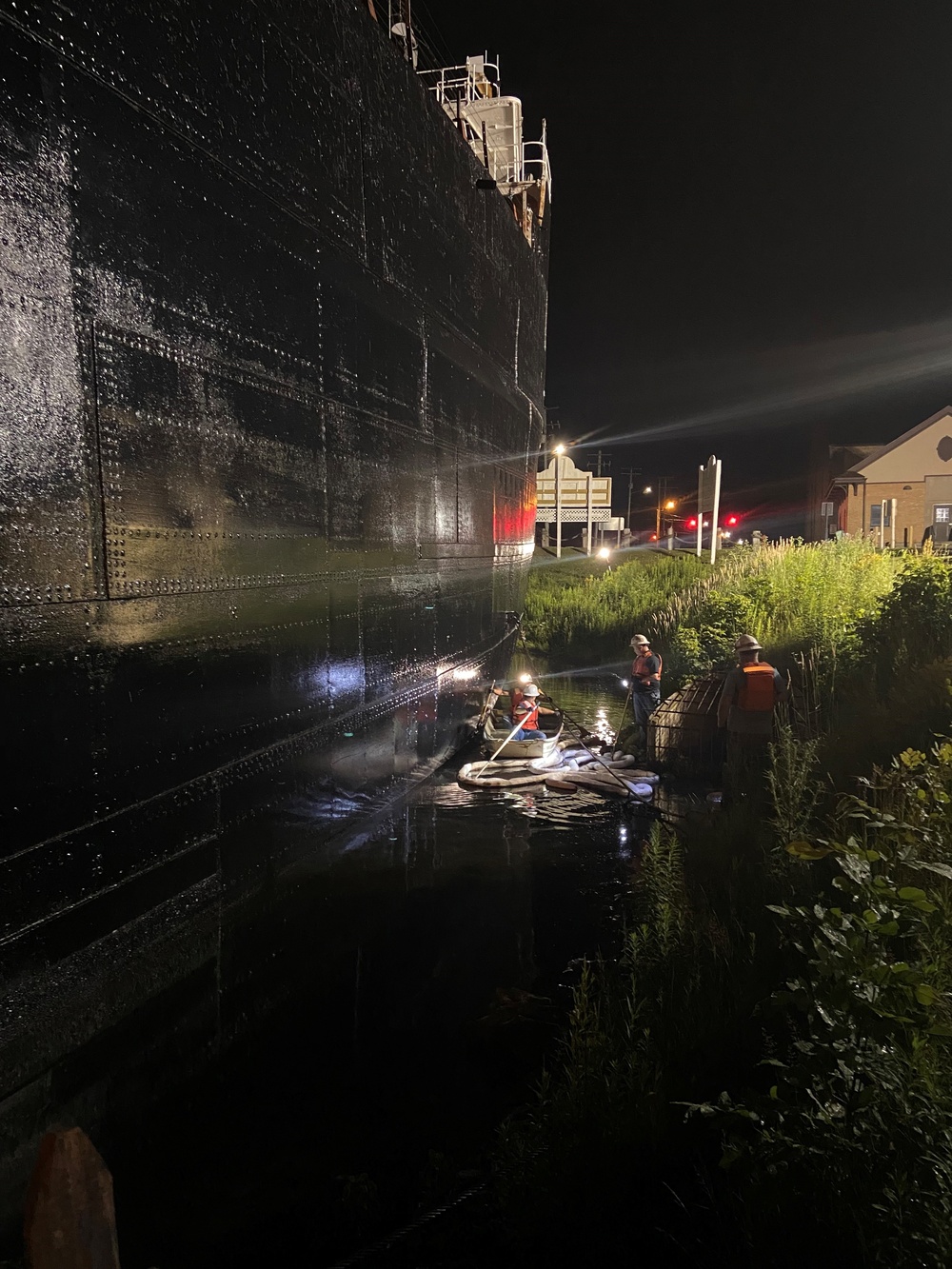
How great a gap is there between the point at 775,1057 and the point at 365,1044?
2417 mm

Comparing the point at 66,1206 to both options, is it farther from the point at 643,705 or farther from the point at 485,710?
the point at 643,705

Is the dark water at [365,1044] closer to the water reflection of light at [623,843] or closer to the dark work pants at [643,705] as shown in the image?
the water reflection of light at [623,843]

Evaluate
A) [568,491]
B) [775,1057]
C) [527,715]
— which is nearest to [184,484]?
[775,1057]

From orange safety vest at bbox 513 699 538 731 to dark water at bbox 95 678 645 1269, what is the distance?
255 cm

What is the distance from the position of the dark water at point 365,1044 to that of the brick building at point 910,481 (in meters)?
37.1

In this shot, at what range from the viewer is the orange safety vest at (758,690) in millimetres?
7641

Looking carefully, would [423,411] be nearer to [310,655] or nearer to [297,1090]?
[310,655]

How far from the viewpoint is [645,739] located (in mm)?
10289

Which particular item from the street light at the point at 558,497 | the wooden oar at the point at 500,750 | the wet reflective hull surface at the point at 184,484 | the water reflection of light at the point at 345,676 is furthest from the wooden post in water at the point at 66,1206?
the street light at the point at 558,497

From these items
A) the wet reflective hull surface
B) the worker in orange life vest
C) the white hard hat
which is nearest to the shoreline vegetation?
the white hard hat

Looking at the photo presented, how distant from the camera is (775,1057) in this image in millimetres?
3414

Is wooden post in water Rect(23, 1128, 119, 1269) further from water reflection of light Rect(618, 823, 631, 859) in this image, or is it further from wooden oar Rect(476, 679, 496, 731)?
wooden oar Rect(476, 679, 496, 731)

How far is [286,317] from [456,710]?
226 inches

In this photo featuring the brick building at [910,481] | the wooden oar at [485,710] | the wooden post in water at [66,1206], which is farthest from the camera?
the brick building at [910,481]
